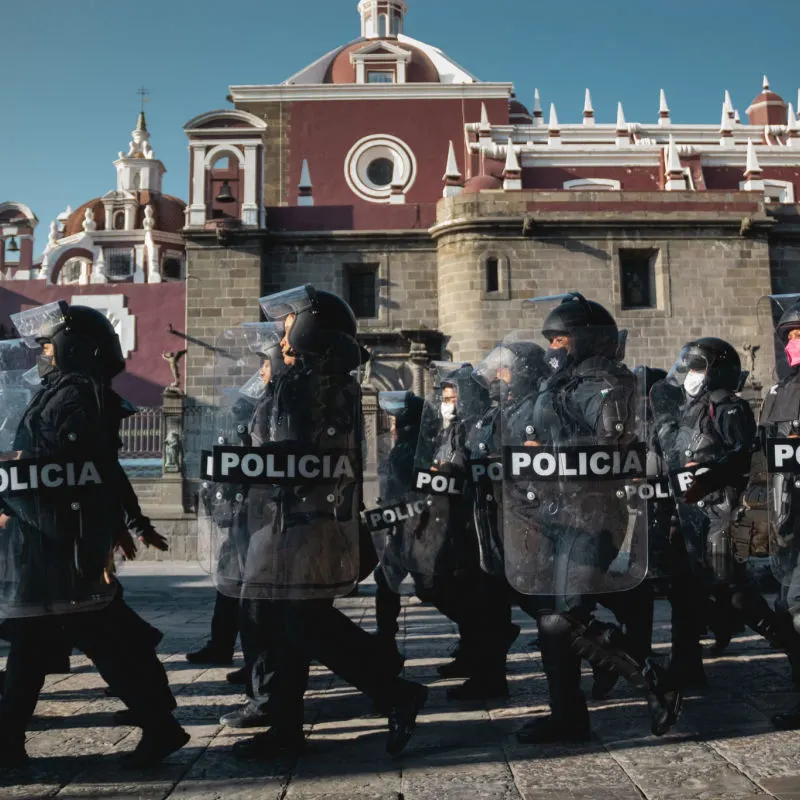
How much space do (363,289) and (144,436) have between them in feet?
21.8

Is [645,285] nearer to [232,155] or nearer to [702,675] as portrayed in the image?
[232,155]

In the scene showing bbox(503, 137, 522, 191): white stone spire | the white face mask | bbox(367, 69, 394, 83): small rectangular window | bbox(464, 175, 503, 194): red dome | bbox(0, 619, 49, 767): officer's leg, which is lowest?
bbox(0, 619, 49, 767): officer's leg

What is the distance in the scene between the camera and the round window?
87.6 ft

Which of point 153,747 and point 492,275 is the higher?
point 492,275

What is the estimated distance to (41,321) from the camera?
4258 millimetres

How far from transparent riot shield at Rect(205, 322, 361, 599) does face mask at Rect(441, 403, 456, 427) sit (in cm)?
161

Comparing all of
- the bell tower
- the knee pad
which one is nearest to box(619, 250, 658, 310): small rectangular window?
the bell tower

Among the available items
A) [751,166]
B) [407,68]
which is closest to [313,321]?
[751,166]

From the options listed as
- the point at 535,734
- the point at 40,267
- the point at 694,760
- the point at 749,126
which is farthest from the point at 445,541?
the point at 40,267

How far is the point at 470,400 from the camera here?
19.4 ft

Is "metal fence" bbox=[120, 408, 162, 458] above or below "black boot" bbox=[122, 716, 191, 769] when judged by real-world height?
above

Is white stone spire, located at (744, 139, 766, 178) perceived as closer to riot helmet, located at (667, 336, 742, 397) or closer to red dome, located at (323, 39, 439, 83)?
red dome, located at (323, 39, 439, 83)

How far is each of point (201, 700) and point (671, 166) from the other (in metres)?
20.1

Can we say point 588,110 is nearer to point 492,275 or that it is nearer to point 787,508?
point 492,275
